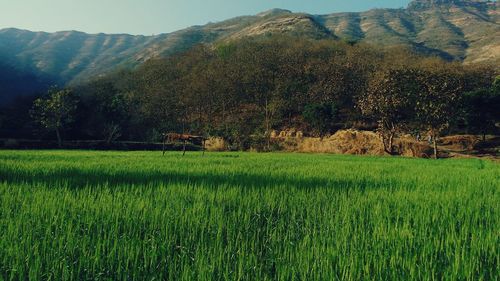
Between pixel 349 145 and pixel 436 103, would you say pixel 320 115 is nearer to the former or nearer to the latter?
pixel 349 145

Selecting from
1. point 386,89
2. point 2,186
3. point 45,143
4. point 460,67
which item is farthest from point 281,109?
point 2,186

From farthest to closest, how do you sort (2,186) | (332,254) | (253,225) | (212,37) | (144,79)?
1. (212,37)
2. (144,79)
3. (2,186)
4. (253,225)
5. (332,254)

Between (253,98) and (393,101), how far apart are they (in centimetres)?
3801

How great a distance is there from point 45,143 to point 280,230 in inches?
1740

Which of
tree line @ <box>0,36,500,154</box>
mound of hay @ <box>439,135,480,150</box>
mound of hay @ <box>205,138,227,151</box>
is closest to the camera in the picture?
mound of hay @ <box>205,138,227,151</box>

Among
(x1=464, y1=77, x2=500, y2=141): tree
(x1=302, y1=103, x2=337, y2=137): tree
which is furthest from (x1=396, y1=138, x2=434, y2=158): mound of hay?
(x1=302, y1=103, x2=337, y2=137): tree

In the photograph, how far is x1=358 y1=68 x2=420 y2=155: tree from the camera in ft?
101

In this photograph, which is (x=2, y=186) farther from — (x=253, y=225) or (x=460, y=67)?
(x=460, y=67)

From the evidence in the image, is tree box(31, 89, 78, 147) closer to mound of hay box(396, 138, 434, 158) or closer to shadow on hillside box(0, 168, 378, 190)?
mound of hay box(396, 138, 434, 158)

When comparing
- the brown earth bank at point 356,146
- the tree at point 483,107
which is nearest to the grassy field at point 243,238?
the brown earth bank at point 356,146

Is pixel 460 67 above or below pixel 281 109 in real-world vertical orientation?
above

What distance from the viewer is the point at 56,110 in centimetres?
4700

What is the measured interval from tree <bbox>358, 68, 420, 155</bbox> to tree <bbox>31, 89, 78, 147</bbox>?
38359 mm

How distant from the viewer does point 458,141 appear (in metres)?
42.3
